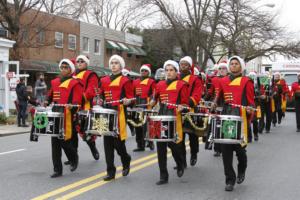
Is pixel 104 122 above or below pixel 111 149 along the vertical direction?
above

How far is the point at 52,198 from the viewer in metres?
6.86

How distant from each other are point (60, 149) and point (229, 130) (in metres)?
2.83

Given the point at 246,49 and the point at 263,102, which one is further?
the point at 246,49

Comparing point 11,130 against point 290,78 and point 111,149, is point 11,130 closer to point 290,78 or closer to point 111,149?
point 111,149

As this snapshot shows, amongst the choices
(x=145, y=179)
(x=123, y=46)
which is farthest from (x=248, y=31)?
(x=145, y=179)

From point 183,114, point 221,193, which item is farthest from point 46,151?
point 221,193

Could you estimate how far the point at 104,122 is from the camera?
7668 millimetres

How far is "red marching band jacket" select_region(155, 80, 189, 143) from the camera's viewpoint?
7.78 m

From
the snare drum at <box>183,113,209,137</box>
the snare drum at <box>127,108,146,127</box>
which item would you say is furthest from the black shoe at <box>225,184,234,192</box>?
the snare drum at <box>127,108,146,127</box>

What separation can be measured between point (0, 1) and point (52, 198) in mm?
21146

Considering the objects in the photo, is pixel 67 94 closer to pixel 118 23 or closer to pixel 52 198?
pixel 52 198

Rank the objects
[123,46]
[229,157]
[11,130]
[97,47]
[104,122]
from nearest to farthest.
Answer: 1. [229,157]
2. [104,122]
3. [11,130]
4. [97,47]
5. [123,46]

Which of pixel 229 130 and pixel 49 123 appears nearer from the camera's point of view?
Answer: pixel 229 130

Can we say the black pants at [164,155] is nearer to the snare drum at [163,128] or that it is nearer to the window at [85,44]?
the snare drum at [163,128]
